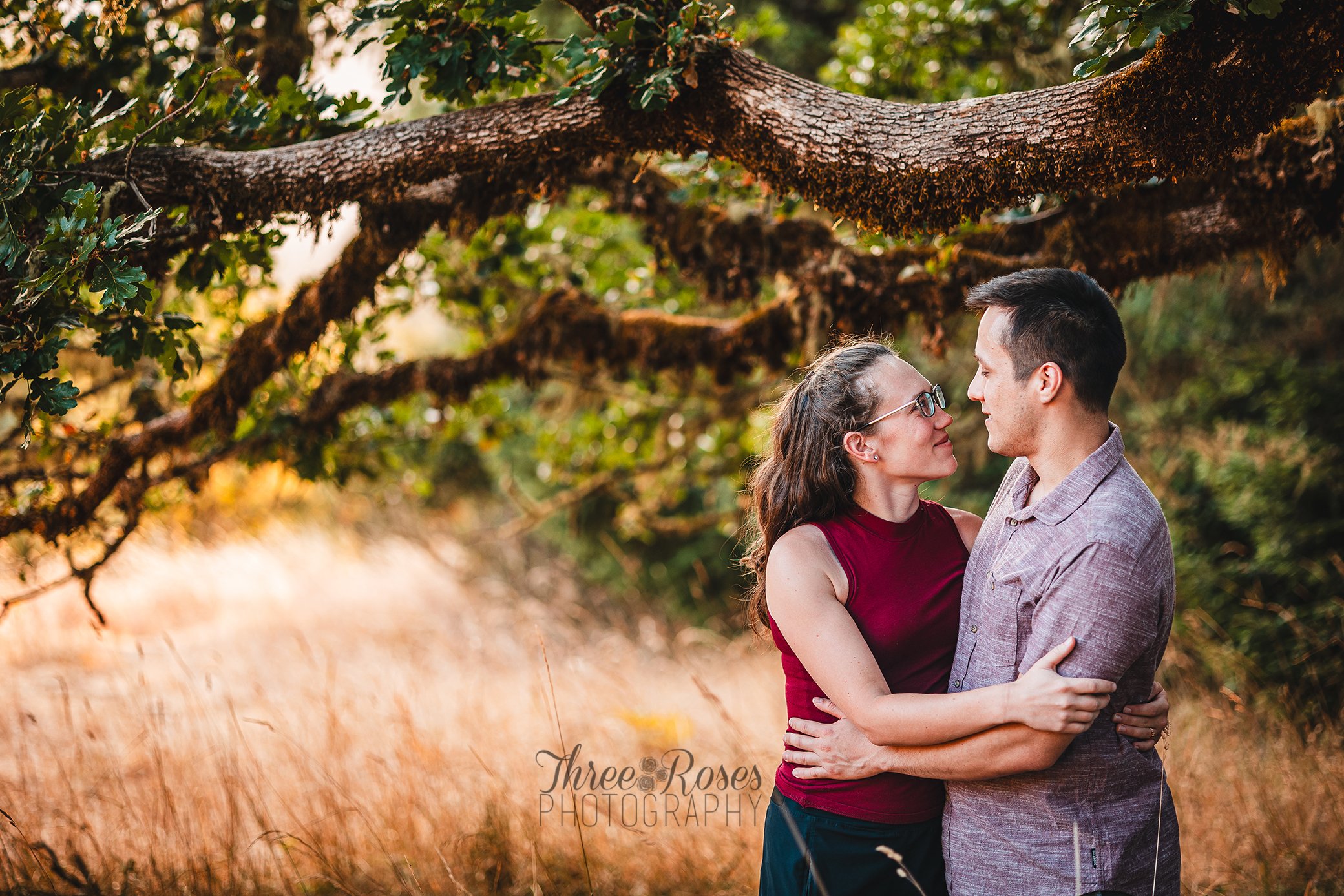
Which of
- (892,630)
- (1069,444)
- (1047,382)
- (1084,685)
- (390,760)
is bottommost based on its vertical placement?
(390,760)

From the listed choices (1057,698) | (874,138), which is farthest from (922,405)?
(1057,698)

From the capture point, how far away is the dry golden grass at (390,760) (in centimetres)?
317

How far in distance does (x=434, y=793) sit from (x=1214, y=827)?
3215mm

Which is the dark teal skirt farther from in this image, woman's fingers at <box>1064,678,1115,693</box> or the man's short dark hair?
the man's short dark hair

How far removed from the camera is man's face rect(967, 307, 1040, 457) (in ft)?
6.02

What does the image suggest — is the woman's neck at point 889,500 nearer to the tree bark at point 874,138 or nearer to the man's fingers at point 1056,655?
the man's fingers at point 1056,655

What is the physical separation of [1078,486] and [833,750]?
783 mm

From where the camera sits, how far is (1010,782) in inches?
70.1

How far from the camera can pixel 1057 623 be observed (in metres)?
1.64

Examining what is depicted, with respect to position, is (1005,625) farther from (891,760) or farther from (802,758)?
(802,758)

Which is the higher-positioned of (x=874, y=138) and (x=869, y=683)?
(x=874, y=138)

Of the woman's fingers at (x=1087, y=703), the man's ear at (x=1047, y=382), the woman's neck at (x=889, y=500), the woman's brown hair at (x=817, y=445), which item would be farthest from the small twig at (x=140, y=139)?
the woman's fingers at (x=1087, y=703)

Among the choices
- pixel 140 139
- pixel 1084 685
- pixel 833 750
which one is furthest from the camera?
pixel 140 139

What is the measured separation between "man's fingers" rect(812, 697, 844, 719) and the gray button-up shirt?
284 mm
